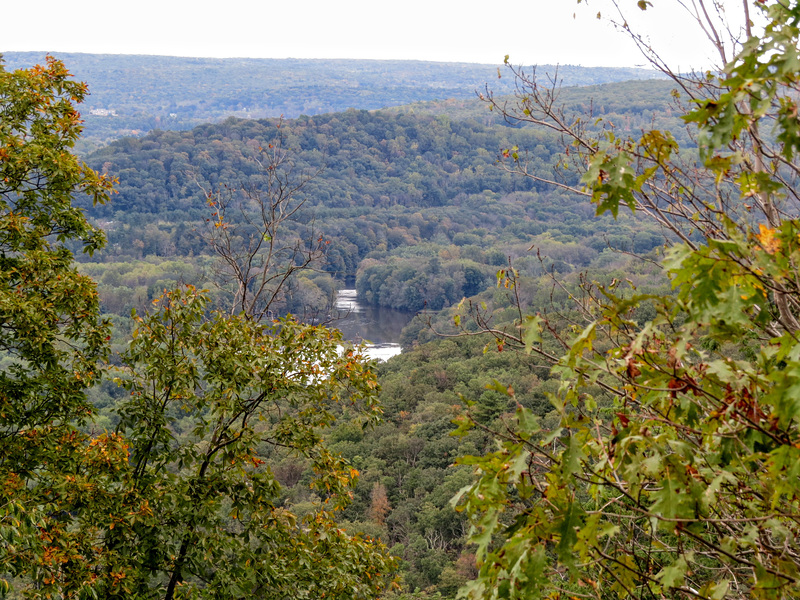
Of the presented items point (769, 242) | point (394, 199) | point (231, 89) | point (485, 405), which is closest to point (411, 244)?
point (394, 199)

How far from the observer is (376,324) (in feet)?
185

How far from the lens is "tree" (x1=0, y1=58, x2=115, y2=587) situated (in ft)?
15.2

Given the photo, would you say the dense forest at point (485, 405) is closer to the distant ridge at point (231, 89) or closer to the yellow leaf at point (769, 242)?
the yellow leaf at point (769, 242)

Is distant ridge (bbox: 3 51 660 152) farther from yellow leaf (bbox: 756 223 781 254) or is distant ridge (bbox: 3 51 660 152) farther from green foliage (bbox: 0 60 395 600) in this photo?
yellow leaf (bbox: 756 223 781 254)

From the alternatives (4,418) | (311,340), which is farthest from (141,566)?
(311,340)

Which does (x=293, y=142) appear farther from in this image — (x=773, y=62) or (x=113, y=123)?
(x=773, y=62)

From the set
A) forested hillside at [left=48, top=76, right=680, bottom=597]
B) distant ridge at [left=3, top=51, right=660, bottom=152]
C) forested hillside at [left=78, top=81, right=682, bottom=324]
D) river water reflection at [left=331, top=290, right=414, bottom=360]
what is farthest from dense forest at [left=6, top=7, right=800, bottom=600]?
distant ridge at [left=3, top=51, right=660, bottom=152]

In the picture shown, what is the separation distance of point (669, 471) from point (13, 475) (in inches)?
167

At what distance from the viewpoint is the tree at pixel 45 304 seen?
183 inches

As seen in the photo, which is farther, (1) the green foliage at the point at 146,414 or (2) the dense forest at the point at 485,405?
(1) the green foliage at the point at 146,414

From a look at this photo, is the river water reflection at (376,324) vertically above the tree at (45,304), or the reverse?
the tree at (45,304)

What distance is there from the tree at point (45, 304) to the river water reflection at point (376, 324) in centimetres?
4062

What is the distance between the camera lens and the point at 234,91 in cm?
17962

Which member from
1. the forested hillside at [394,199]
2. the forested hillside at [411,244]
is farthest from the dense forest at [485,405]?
the forested hillside at [394,199]
